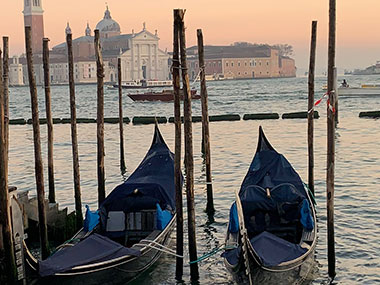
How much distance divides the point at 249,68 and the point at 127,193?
10535cm

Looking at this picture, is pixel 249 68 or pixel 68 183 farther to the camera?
pixel 249 68

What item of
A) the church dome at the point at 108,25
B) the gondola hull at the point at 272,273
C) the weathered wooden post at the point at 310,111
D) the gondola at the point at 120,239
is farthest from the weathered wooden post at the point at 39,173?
the church dome at the point at 108,25

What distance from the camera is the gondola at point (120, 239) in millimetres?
5785

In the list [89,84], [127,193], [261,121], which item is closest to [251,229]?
[127,193]

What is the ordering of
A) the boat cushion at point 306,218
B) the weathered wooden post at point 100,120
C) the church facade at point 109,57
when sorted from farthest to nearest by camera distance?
the church facade at point 109,57 → the weathered wooden post at point 100,120 → the boat cushion at point 306,218

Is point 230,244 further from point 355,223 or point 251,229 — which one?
point 355,223

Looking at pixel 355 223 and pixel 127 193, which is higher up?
pixel 127 193

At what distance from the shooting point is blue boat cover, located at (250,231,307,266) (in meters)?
5.88

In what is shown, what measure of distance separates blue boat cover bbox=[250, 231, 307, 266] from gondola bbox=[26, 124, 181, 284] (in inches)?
44.5

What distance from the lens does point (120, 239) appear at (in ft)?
23.8

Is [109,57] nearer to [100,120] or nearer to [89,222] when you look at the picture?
[100,120]

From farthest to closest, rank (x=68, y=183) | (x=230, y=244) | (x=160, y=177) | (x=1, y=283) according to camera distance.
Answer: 1. (x=68, y=183)
2. (x=160, y=177)
3. (x=230, y=244)
4. (x=1, y=283)

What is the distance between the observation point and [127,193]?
752 centimetres

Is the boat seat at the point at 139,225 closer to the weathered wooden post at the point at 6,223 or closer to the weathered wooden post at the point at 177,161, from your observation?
the weathered wooden post at the point at 177,161
